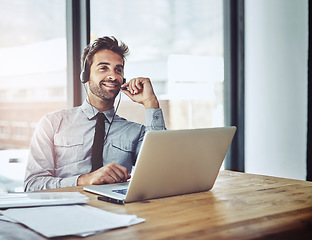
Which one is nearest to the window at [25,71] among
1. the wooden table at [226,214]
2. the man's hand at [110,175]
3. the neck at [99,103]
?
the neck at [99,103]

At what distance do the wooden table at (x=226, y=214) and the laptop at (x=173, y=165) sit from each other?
3 cm

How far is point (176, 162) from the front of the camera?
4.83 ft

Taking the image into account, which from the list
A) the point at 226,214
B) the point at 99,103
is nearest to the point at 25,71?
the point at 99,103

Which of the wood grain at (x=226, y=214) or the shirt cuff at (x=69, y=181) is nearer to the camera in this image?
the wood grain at (x=226, y=214)

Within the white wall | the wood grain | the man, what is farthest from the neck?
the white wall

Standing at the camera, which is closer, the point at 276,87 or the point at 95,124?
the point at 95,124

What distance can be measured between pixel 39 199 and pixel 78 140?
1.13 metres

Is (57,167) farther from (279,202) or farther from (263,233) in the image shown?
(263,233)

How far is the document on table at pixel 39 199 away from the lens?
1.30 meters

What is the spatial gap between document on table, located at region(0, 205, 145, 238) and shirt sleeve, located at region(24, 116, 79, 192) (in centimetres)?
69

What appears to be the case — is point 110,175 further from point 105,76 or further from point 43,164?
point 105,76

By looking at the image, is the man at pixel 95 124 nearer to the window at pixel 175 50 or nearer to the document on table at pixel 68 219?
the window at pixel 175 50

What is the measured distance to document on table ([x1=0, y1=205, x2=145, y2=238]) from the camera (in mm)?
1031

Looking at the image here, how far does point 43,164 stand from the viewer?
7.19ft
